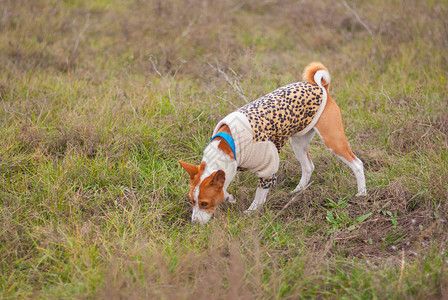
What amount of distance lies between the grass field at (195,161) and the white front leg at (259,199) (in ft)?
0.34

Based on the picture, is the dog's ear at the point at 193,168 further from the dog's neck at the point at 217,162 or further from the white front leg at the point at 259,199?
the white front leg at the point at 259,199

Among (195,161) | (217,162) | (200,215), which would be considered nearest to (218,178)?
(217,162)

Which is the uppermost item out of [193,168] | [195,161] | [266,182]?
[193,168]

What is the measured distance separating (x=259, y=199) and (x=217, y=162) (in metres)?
0.73

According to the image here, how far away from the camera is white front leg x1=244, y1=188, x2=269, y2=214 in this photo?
3768mm

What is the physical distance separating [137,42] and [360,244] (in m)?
5.62

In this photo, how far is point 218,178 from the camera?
3229mm

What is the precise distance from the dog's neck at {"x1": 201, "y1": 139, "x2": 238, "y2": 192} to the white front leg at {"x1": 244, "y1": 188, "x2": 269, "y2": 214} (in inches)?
18.6

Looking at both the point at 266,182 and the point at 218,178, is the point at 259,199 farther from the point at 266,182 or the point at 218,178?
the point at 218,178

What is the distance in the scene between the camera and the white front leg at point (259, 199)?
12.4 feet

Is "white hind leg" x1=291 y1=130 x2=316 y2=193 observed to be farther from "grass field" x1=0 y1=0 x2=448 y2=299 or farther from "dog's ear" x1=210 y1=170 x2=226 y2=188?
"dog's ear" x1=210 y1=170 x2=226 y2=188

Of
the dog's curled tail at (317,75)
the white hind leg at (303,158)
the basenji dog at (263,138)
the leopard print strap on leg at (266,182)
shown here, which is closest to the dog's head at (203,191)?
the basenji dog at (263,138)

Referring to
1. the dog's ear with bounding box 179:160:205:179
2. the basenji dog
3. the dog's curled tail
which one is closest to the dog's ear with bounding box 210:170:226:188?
the basenji dog

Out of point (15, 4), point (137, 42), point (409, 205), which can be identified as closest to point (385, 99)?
point (409, 205)
